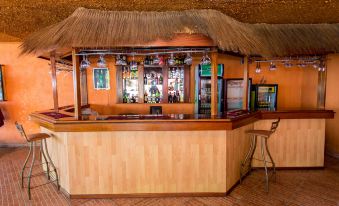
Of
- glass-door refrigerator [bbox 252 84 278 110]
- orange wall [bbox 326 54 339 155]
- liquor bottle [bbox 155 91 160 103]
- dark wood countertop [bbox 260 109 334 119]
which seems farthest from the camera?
liquor bottle [bbox 155 91 160 103]

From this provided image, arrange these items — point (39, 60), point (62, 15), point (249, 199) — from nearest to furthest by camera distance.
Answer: point (249, 199) → point (62, 15) → point (39, 60)

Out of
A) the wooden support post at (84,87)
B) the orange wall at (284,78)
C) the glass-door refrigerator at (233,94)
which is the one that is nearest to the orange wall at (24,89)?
the wooden support post at (84,87)

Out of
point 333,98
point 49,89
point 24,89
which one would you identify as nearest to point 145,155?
point 49,89

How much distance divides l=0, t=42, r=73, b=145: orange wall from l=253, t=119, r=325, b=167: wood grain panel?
5145 mm

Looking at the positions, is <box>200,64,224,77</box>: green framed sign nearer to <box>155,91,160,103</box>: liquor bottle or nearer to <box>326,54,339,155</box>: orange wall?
<box>155,91,160,103</box>: liquor bottle

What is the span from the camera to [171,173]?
10.6 ft

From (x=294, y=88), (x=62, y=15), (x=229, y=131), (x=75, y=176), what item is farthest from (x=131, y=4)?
(x=294, y=88)

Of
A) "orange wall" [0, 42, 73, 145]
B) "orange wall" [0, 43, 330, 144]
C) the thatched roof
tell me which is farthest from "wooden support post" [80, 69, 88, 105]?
the thatched roof

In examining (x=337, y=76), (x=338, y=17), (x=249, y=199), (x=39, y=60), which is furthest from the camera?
(x=39, y=60)

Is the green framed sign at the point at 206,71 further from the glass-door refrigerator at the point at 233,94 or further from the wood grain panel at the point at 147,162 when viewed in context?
the wood grain panel at the point at 147,162

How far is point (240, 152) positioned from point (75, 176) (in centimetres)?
261

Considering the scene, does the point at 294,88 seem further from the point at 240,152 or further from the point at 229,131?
the point at 229,131

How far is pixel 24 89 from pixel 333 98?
7.59 meters

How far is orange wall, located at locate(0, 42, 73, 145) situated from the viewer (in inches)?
227
